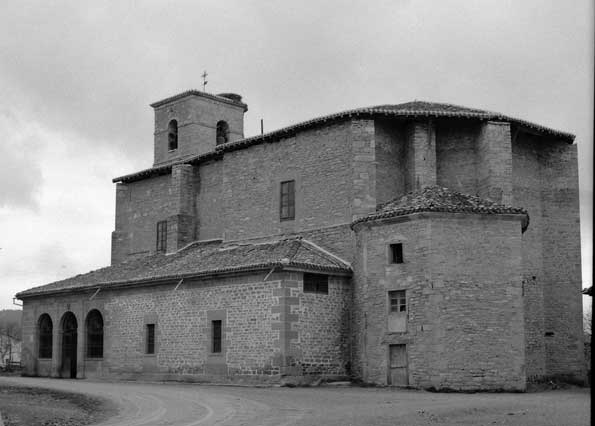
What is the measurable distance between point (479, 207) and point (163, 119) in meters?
22.5

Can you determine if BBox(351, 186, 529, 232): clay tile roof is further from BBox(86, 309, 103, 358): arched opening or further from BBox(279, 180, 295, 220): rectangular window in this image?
BBox(86, 309, 103, 358): arched opening

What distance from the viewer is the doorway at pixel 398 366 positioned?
25.7m

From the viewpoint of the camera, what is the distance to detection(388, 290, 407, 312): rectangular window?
85.6 ft

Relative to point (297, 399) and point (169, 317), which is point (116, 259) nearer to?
point (169, 317)

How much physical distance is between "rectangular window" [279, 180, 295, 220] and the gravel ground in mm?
10908

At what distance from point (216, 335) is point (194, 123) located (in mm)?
15773

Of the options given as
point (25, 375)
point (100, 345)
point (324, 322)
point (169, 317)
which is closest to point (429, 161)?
point (324, 322)

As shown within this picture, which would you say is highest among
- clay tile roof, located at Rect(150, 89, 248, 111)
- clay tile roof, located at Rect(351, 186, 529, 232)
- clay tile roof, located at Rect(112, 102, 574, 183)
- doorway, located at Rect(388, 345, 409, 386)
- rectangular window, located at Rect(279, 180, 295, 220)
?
clay tile roof, located at Rect(150, 89, 248, 111)

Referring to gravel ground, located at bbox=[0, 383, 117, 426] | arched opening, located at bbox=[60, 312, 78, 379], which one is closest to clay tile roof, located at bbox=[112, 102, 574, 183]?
arched opening, located at bbox=[60, 312, 78, 379]

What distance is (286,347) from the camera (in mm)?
26641

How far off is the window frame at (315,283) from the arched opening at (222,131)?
17020mm

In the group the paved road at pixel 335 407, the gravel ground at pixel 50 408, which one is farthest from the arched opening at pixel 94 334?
the paved road at pixel 335 407

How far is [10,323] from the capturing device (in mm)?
98875

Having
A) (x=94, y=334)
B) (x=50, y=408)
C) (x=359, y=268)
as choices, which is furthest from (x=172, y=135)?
(x=50, y=408)
